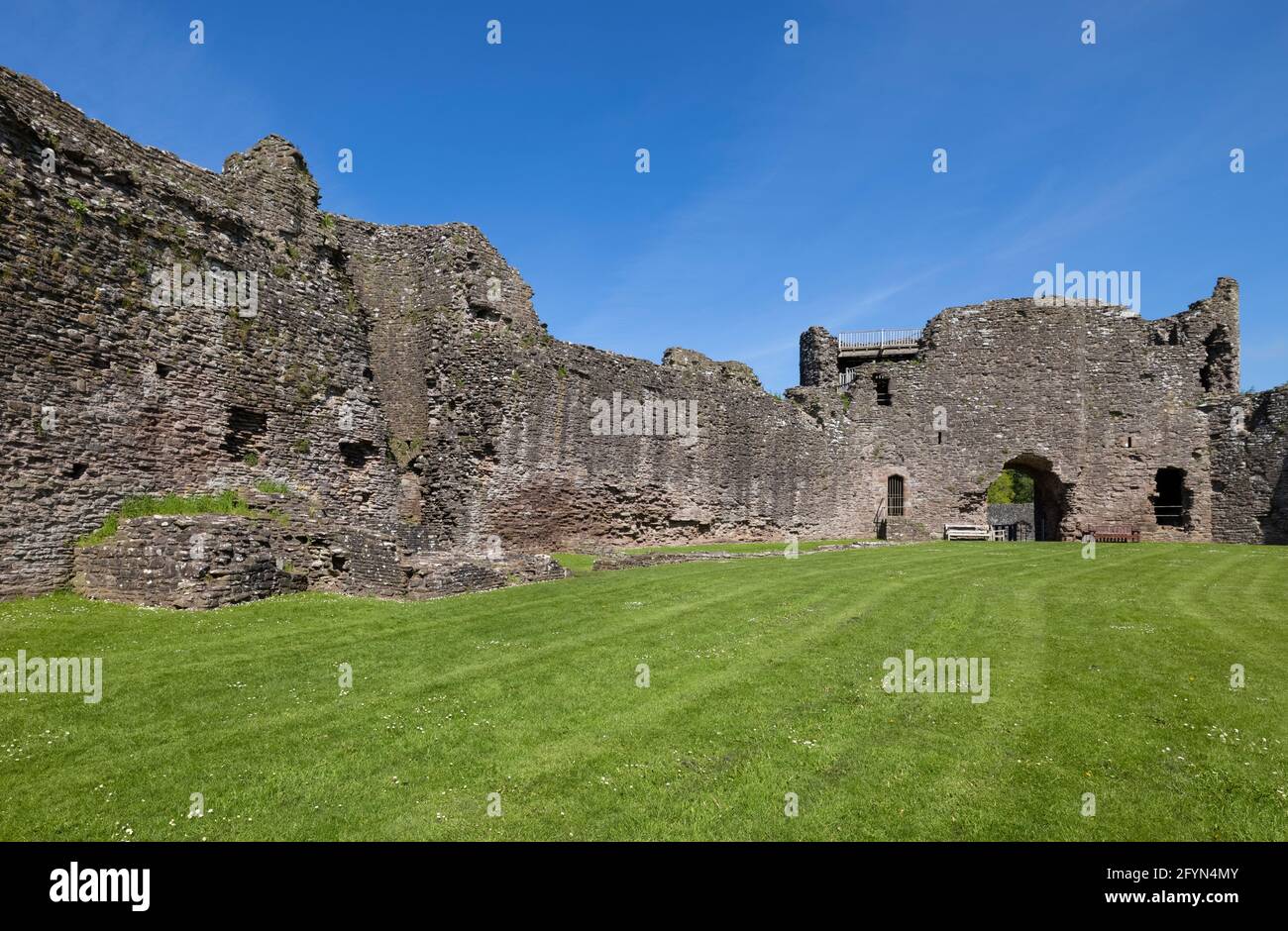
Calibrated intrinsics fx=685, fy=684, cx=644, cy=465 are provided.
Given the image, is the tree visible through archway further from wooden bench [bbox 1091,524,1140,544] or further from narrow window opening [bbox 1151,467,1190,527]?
narrow window opening [bbox 1151,467,1190,527]

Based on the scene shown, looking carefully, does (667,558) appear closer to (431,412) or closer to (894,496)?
(431,412)

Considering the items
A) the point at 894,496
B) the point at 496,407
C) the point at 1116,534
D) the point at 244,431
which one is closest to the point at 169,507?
the point at 244,431

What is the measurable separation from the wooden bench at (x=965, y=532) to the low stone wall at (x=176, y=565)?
1067 inches

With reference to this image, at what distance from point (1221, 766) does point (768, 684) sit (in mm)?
3910

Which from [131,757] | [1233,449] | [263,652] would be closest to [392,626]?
[263,652]

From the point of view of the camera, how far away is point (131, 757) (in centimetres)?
561

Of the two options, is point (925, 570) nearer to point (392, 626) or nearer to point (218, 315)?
point (392, 626)

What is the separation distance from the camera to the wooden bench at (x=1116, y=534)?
29109mm

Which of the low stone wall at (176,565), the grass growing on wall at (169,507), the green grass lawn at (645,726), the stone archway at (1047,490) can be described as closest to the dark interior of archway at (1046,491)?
the stone archway at (1047,490)

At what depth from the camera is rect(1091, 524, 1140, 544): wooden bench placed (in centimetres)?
2911

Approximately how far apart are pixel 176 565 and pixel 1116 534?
34.0 metres

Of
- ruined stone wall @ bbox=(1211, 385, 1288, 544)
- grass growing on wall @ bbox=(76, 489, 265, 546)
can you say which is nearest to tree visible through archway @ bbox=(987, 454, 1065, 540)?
ruined stone wall @ bbox=(1211, 385, 1288, 544)

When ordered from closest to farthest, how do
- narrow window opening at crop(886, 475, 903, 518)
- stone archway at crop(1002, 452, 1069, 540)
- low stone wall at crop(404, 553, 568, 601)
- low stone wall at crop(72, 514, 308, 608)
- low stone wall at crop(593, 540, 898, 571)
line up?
low stone wall at crop(72, 514, 308, 608) → low stone wall at crop(404, 553, 568, 601) → low stone wall at crop(593, 540, 898, 571) → stone archway at crop(1002, 452, 1069, 540) → narrow window opening at crop(886, 475, 903, 518)

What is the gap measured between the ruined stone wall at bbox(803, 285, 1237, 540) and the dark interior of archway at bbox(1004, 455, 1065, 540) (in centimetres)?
11
